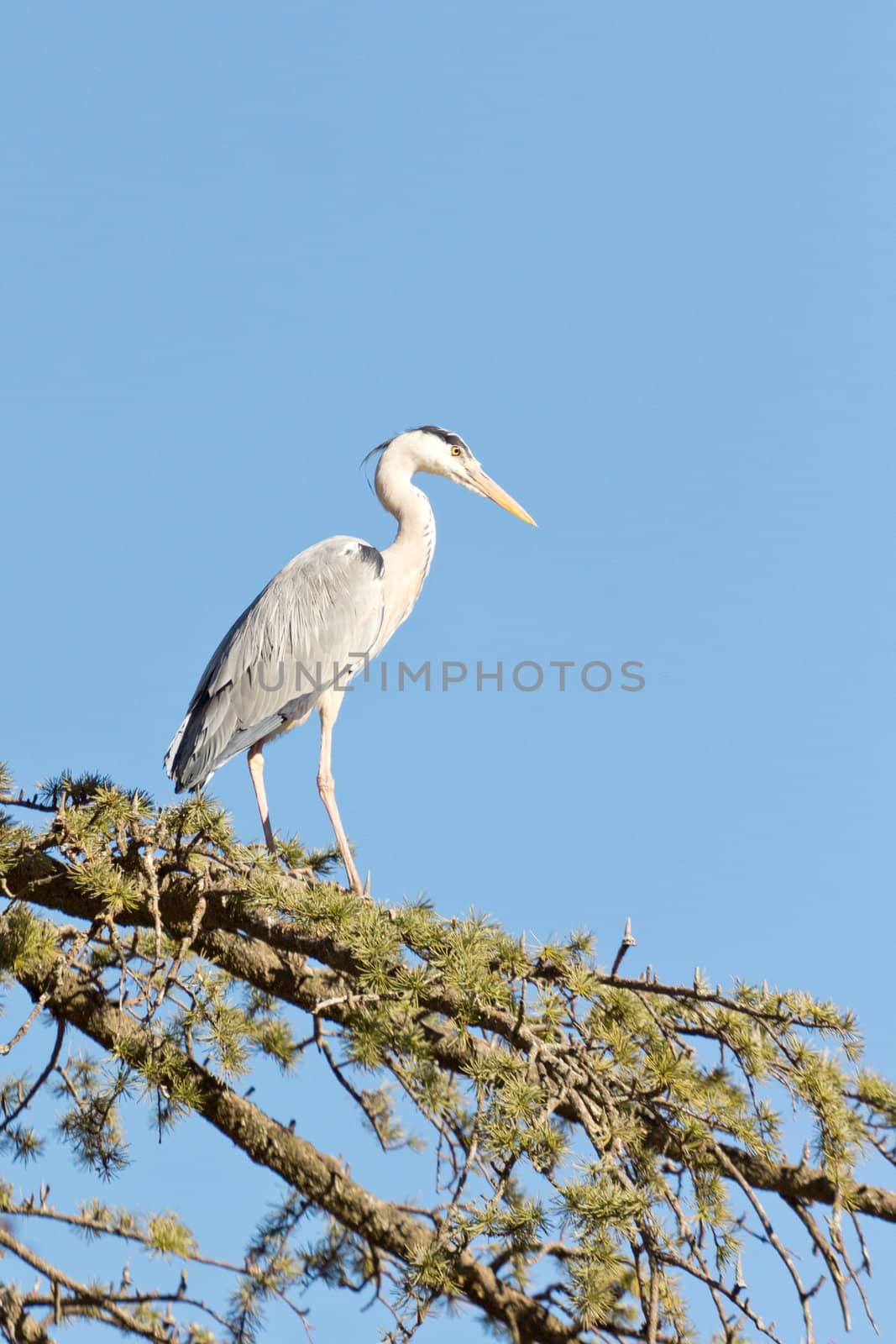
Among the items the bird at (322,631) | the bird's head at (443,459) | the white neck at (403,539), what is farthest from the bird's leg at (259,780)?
the bird's head at (443,459)

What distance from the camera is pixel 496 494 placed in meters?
6.81

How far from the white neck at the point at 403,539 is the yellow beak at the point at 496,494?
435 millimetres

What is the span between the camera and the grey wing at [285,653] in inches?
213

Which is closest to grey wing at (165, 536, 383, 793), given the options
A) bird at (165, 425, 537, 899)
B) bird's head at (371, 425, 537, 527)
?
bird at (165, 425, 537, 899)

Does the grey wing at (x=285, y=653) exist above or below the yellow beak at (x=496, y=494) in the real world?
below

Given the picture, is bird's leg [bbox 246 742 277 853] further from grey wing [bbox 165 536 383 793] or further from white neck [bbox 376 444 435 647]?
white neck [bbox 376 444 435 647]

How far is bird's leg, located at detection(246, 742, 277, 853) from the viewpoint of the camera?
544cm

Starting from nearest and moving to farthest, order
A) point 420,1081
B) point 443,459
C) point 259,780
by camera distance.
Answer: point 420,1081
point 259,780
point 443,459

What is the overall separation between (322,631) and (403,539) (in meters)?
0.74

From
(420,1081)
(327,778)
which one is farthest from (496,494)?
(420,1081)

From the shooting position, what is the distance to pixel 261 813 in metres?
5.46

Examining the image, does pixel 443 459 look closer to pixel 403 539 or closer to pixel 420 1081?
pixel 403 539

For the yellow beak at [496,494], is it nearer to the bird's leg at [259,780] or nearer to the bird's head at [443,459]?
the bird's head at [443,459]

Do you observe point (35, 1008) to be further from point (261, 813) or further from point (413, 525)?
point (413, 525)
